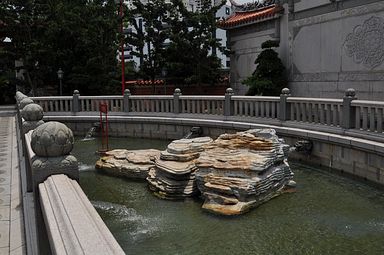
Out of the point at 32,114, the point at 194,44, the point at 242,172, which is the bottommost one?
the point at 242,172

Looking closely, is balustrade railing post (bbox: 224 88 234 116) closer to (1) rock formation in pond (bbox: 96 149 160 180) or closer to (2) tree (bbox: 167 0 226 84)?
(1) rock formation in pond (bbox: 96 149 160 180)

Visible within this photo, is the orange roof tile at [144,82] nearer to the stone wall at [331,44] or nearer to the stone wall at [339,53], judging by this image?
the stone wall at [331,44]

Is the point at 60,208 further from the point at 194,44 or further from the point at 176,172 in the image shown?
the point at 194,44

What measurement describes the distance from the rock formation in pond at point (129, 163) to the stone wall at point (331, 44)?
6707mm

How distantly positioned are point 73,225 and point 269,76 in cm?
1395

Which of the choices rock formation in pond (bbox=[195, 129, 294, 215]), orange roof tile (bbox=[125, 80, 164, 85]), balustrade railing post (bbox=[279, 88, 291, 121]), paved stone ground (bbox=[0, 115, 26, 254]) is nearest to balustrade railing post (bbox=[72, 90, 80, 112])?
paved stone ground (bbox=[0, 115, 26, 254])

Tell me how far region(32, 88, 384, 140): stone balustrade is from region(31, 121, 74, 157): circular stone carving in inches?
250

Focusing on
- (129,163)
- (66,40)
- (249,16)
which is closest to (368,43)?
(249,16)

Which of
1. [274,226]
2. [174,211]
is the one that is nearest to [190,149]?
[174,211]

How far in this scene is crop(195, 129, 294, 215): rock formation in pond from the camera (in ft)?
23.5

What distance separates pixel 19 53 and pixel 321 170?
1840 cm

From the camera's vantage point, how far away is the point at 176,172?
815 cm

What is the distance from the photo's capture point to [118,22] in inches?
848

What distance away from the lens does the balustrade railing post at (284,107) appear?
11.1 metres
